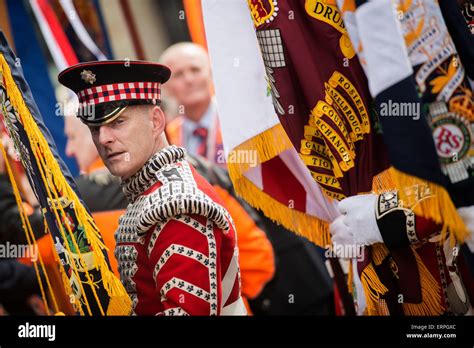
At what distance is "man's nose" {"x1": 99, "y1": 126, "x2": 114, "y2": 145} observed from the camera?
261 centimetres

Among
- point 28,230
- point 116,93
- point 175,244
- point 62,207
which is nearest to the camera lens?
point 175,244

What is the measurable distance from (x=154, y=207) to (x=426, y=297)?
0.91 meters

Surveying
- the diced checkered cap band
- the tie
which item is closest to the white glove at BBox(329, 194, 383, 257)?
the tie

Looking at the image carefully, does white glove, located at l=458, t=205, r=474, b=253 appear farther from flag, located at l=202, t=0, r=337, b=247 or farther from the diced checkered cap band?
the diced checkered cap band

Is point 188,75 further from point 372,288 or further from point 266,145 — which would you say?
point 372,288

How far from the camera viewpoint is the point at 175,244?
2381 mm

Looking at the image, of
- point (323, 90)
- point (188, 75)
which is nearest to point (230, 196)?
point (188, 75)

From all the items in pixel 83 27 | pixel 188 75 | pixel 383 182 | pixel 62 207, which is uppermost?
pixel 83 27

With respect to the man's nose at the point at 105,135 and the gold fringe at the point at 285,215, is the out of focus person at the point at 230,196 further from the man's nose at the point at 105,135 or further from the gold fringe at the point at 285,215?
the man's nose at the point at 105,135

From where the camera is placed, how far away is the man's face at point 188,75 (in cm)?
283

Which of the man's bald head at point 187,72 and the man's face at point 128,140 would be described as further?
the man's bald head at point 187,72

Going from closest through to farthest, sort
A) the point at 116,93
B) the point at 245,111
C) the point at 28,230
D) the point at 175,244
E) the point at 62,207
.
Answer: the point at 175,244
the point at 116,93
the point at 62,207
the point at 245,111
the point at 28,230

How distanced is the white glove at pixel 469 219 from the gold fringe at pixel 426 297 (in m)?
0.25

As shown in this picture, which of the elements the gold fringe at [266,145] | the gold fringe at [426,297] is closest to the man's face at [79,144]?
the gold fringe at [266,145]
